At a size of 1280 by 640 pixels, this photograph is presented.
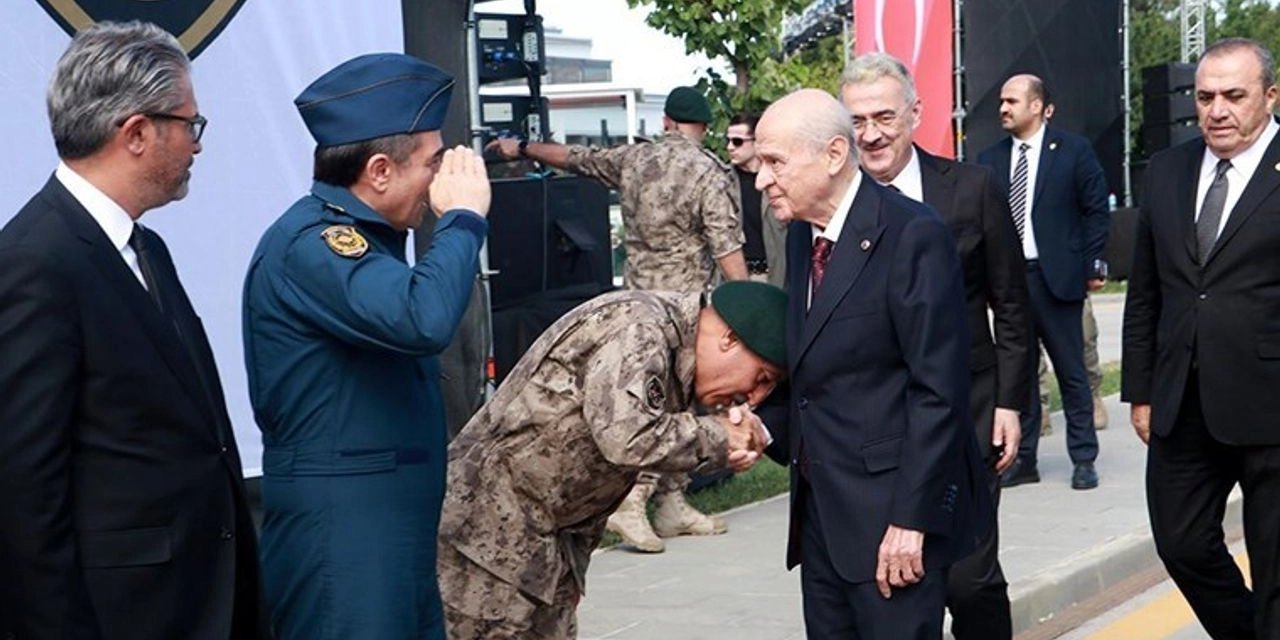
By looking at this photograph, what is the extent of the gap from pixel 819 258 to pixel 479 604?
1.17 metres

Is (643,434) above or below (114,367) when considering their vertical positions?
below

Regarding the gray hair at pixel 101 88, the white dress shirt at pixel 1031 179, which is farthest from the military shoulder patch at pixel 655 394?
the white dress shirt at pixel 1031 179

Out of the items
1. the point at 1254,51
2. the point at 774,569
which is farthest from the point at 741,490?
the point at 1254,51

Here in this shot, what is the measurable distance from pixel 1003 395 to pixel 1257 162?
1.07 metres

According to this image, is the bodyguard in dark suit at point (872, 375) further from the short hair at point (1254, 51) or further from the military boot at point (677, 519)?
the military boot at point (677, 519)

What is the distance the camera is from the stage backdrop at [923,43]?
12359mm

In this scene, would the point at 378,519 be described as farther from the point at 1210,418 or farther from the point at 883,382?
the point at 1210,418

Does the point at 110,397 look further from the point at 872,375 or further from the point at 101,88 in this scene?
the point at 872,375

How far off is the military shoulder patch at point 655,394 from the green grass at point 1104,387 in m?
9.23

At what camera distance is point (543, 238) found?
9.23 meters

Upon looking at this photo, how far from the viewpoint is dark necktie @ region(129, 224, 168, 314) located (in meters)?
3.39

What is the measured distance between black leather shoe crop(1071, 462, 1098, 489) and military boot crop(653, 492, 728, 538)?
224cm

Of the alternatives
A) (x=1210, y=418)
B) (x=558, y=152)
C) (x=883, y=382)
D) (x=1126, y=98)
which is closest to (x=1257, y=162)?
(x=1210, y=418)

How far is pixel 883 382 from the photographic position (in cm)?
438
